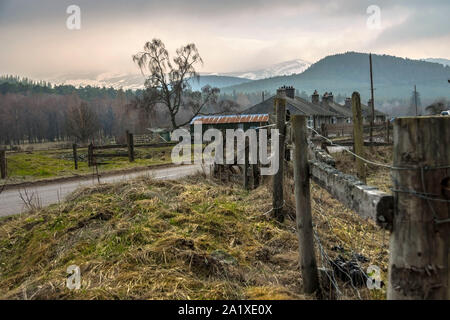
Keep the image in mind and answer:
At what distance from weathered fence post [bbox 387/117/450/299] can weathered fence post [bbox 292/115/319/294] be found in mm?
1338

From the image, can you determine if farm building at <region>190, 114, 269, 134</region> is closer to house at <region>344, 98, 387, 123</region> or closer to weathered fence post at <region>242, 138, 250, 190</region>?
weathered fence post at <region>242, 138, 250, 190</region>

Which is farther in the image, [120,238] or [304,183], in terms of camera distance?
[120,238]

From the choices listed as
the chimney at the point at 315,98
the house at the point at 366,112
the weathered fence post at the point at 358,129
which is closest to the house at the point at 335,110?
the chimney at the point at 315,98

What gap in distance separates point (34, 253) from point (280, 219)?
149 inches

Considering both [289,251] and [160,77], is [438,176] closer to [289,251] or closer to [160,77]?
[289,251]

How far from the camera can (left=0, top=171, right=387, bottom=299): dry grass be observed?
3381 mm

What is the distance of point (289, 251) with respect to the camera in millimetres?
4672

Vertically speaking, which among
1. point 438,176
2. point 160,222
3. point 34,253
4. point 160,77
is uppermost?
point 160,77

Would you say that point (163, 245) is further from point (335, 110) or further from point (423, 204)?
point (335, 110)

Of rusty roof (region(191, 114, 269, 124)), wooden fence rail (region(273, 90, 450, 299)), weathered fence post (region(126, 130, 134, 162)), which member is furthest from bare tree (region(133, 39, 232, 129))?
wooden fence rail (region(273, 90, 450, 299))

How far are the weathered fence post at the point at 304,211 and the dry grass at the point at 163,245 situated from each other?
7.9 inches

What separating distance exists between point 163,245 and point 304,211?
76.9 inches
